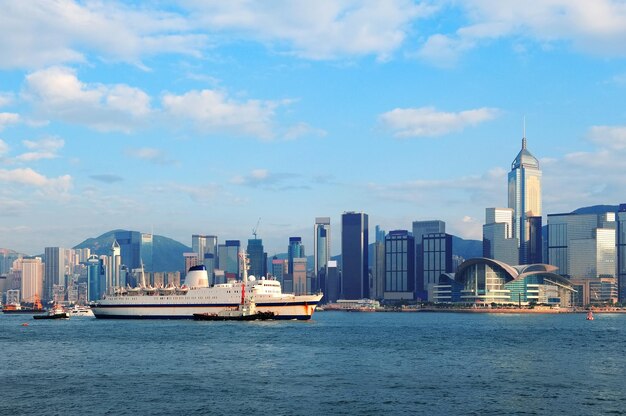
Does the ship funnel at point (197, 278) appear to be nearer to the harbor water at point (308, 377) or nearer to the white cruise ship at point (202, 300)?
the white cruise ship at point (202, 300)

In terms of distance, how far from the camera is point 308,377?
60719 millimetres

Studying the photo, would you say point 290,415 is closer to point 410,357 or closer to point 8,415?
point 8,415

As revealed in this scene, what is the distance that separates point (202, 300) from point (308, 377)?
98071 millimetres

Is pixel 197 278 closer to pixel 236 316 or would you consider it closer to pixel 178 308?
pixel 178 308

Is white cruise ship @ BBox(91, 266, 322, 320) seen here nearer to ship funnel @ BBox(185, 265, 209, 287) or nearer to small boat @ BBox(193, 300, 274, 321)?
ship funnel @ BBox(185, 265, 209, 287)

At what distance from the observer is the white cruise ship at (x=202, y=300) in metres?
150

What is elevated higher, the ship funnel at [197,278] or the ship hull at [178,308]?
the ship funnel at [197,278]

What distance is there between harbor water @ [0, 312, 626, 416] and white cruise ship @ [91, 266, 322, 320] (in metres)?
51.2

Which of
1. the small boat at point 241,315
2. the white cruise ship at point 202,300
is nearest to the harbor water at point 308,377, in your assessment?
the small boat at point 241,315

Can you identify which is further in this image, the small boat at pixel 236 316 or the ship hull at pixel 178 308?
the ship hull at pixel 178 308

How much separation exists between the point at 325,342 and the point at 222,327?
3343cm

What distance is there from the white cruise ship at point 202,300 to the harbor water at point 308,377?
168 feet

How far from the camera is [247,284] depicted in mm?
154750

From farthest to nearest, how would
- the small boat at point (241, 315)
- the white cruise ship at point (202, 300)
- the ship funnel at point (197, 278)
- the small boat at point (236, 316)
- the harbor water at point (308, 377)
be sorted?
the ship funnel at point (197, 278) < the white cruise ship at point (202, 300) < the small boat at point (241, 315) < the small boat at point (236, 316) < the harbor water at point (308, 377)
